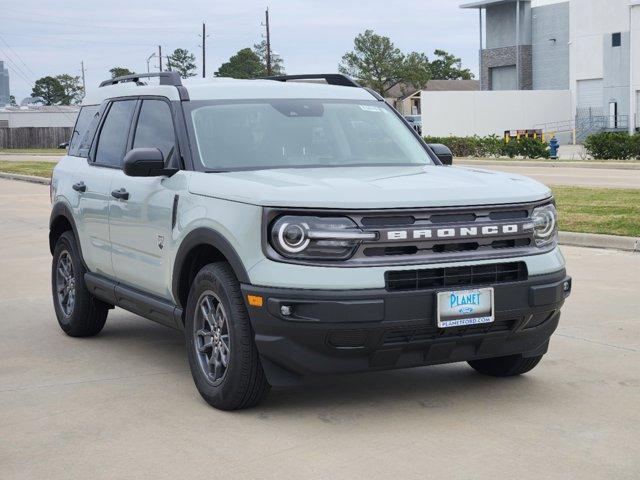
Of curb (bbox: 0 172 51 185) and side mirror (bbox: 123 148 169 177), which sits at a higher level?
side mirror (bbox: 123 148 169 177)

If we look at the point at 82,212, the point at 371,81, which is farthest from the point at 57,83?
the point at 82,212

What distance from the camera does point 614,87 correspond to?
2472 inches

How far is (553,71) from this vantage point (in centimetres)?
7288

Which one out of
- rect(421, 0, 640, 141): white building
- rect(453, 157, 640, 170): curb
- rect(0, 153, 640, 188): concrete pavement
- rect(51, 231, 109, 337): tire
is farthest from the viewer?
rect(421, 0, 640, 141): white building

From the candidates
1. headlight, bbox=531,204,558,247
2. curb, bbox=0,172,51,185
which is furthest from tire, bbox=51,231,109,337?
curb, bbox=0,172,51,185

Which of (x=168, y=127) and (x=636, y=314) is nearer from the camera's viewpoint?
(x=168, y=127)

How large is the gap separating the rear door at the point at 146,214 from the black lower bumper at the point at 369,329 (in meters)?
1.23

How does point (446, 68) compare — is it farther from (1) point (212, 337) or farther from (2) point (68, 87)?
(1) point (212, 337)

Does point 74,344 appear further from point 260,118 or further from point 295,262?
point 295,262

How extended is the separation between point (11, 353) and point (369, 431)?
3.31 m

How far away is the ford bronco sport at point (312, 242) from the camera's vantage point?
5.53 metres

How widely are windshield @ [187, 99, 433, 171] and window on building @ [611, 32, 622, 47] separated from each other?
5824cm

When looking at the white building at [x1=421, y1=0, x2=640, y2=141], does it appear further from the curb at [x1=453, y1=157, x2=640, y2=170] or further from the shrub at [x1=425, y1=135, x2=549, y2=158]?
the curb at [x1=453, y1=157, x2=640, y2=170]

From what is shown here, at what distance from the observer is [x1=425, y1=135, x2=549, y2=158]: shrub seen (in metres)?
40.6
